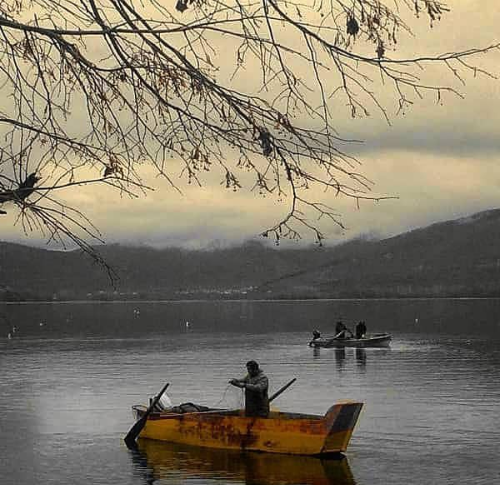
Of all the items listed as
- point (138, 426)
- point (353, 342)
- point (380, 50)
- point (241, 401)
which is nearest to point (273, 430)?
point (241, 401)

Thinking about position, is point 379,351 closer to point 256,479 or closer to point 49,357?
point 49,357

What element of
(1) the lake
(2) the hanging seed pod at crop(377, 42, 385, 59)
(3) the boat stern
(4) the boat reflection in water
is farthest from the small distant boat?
(2) the hanging seed pod at crop(377, 42, 385, 59)

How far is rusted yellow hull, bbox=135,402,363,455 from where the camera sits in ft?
107

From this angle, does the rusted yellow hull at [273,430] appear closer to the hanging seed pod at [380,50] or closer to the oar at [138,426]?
the oar at [138,426]

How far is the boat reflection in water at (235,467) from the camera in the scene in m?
30.8

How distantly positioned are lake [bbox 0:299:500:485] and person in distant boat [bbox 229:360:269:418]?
5.44ft

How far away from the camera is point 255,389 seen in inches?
1276

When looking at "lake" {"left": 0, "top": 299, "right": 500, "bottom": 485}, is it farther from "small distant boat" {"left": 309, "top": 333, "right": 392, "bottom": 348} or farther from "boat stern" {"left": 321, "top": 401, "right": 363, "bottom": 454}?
"small distant boat" {"left": 309, "top": 333, "right": 392, "bottom": 348}

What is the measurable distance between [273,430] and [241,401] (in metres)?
2.18

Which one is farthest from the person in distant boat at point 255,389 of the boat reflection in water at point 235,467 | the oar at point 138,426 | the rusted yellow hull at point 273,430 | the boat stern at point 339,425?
the oar at point 138,426

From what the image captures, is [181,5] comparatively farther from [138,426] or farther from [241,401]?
[138,426]

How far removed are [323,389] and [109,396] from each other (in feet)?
39.0

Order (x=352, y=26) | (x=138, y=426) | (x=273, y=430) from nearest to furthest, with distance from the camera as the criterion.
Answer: (x=352, y=26) < (x=273, y=430) < (x=138, y=426)

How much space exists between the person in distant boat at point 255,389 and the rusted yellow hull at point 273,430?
46 cm
